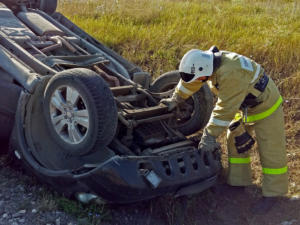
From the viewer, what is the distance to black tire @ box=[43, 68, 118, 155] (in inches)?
134

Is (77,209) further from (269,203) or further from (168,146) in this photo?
(269,203)

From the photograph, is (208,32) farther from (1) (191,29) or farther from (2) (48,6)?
(2) (48,6)

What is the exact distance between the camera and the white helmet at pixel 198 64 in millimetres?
3707

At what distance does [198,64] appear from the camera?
3715mm

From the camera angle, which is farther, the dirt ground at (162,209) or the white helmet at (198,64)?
the white helmet at (198,64)

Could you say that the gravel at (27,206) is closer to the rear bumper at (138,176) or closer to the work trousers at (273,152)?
the rear bumper at (138,176)

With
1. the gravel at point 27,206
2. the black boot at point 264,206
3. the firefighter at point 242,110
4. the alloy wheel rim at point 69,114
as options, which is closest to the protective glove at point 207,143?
the firefighter at point 242,110

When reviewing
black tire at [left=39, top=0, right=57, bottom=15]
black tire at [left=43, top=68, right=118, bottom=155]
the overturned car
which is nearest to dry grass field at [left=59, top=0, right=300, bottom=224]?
the overturned car

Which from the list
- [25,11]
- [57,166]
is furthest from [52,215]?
[25,11]

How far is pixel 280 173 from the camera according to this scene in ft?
13.3

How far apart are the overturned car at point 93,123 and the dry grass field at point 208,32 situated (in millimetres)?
1282

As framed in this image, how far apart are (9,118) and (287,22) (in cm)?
505

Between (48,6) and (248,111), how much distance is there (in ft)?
11.3

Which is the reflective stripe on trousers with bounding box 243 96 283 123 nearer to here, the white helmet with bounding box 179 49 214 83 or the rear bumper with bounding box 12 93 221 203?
the rear bumper with bounding box 12 93 221 203
